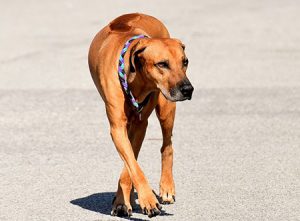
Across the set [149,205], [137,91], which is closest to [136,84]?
[137,91]

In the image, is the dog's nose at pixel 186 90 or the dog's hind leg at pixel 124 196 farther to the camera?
the dog's hind leg at pixel 124 196

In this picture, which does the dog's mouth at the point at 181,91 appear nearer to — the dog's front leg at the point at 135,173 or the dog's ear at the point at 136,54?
the dog's ear at the point at 136,54

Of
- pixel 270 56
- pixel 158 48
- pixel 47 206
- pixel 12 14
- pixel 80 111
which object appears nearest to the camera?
pixel 158 48

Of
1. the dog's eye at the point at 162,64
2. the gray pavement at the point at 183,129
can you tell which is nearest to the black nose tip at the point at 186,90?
the dog's eye at the point at 162,64

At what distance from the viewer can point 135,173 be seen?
6.97 m

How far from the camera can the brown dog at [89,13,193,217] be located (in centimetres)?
686

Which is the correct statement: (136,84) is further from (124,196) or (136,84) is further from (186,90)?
(124,196)

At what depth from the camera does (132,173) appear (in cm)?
698

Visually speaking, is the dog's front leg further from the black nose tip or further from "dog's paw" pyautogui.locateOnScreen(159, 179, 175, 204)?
"dog's paw" pyautogui.locateOnScreen(159, 179, 175, 204)

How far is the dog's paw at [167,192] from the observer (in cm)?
771

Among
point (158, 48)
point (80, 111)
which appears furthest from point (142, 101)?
point (80, 111)

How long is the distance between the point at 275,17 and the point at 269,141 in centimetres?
1123

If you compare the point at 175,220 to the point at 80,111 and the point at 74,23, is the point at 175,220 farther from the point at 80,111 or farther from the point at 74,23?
the point at 74,23

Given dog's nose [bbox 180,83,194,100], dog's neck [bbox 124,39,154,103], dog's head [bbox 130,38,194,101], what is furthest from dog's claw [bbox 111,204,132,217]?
dog's nose [bbox 180,83,194,100]
